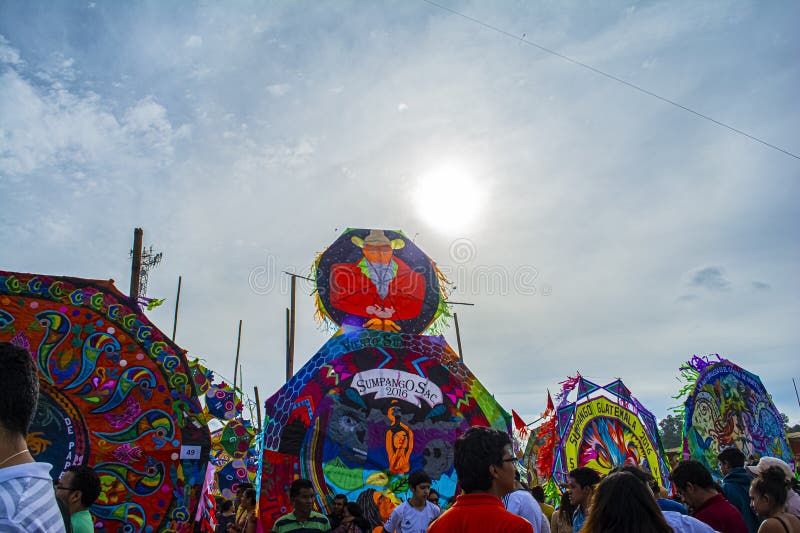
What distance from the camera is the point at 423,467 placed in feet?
28.0

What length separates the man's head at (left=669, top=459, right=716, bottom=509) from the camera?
407 cm

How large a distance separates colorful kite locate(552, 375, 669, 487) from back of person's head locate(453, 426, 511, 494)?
6.96 m

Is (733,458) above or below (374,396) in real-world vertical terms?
below

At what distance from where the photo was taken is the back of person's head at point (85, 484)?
423cm

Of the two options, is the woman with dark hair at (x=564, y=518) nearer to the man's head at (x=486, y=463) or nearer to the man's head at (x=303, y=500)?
the man's head at (x=303, y=500)

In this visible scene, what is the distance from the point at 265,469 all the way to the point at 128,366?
2.23 meters

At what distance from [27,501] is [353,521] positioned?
5749 millimetres

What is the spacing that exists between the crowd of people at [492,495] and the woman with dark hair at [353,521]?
5.38ft

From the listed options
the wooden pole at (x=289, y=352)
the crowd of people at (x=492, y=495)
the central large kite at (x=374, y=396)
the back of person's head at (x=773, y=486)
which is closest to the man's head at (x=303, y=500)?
the crowd of people at (x=492, y=495)

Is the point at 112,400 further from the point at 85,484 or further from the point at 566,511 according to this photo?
the point at 566,511

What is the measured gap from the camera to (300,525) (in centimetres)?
515

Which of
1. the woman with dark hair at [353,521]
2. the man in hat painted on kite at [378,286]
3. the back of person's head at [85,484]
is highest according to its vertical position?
the man in hat painted on kite at [378,286]

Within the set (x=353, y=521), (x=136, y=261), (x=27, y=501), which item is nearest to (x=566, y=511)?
(x=353, y=521)

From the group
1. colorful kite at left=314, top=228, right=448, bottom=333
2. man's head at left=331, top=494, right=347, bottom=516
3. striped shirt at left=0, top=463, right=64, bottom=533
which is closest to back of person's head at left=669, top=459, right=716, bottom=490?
striped shirt at left=0, top=463, right=64, bottom=533
